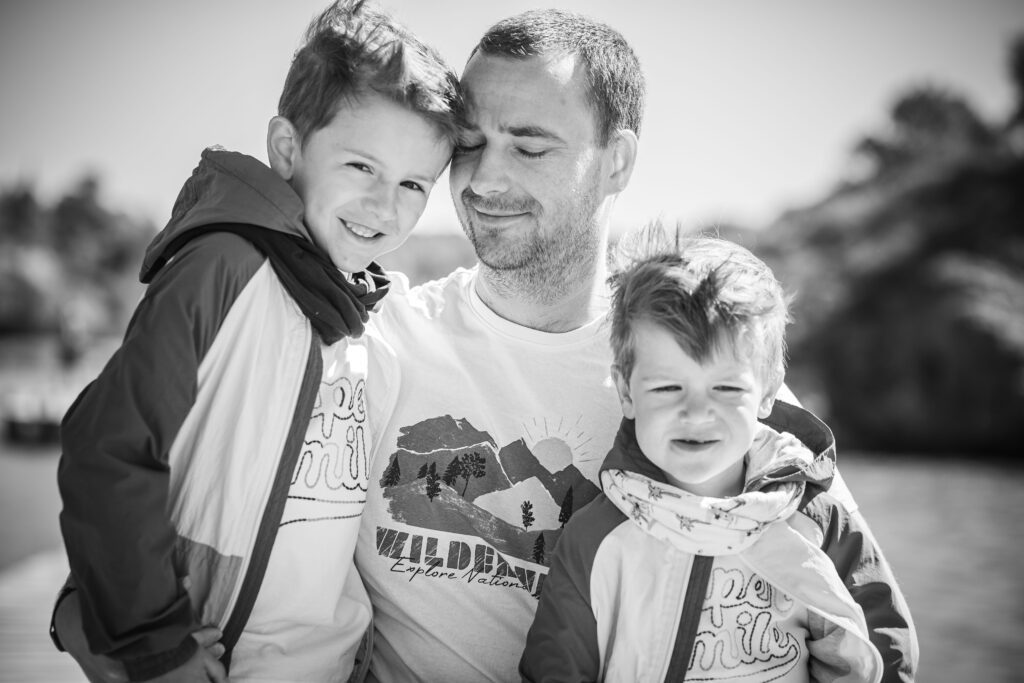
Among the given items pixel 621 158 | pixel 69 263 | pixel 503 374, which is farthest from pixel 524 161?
pixel 69 263

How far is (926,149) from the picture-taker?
1549 centimetres

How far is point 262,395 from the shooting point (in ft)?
5.96

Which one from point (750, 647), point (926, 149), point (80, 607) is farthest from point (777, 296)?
point (926, 149)

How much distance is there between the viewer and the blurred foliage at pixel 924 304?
1123 cm

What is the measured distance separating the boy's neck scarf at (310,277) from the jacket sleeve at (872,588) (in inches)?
44.0

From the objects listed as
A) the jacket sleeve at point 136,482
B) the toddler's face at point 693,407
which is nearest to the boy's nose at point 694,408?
the toddler's face at point 693,407

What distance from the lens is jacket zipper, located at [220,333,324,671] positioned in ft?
5.80

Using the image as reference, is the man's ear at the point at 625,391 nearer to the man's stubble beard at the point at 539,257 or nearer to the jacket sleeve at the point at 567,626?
the jacket sleeve at the point at 567,626

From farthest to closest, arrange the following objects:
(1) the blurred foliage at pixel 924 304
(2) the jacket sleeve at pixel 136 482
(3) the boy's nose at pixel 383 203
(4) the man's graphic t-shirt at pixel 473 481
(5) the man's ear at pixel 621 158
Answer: (1) the blurred foliage at pixel 924 304
(5) the man's ear at pixel 621 158
(4) the man's graphic t-shirt at pixel 473 481
(3) the boy's nose at pixel 383 203
(2) the jacket sleeve at pixel 136 482

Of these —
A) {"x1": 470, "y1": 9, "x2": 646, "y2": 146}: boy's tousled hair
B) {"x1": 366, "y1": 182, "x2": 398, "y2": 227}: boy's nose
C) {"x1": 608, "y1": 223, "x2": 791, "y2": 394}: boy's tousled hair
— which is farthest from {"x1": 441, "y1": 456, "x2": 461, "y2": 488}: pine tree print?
{"x1": 470, "y1": 9, "x2": 646, "y2": 146}: boy's tousled hair

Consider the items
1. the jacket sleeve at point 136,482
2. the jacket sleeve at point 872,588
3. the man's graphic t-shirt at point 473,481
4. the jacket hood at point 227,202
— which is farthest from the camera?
the man's graphic t-shirt at point 473,481

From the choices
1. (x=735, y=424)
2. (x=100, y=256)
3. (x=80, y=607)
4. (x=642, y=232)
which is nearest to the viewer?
(x=80, y=607)

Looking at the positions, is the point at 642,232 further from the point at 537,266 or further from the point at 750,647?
the point at 750,647

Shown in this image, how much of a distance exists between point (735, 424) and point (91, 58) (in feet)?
251
